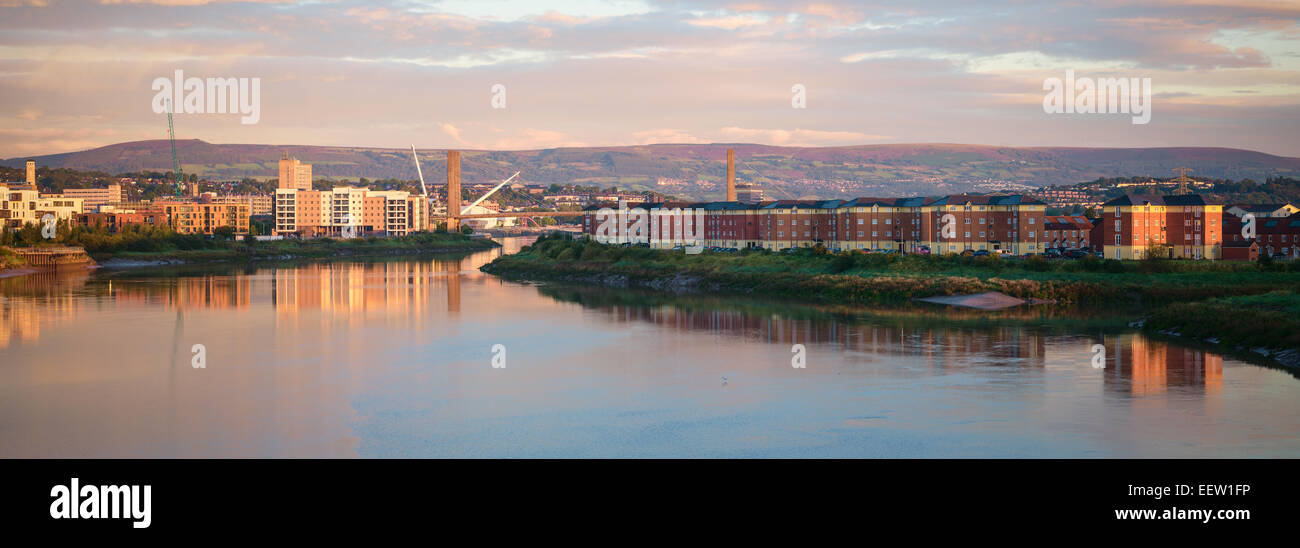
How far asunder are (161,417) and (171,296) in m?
15.4

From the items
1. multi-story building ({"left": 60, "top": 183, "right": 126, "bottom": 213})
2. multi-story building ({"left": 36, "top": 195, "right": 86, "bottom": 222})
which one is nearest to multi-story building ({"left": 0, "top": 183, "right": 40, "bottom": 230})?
multi-story building ({"left": 36, "top": 195, "right": 86, "bottom": 222})

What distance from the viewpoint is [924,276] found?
22.3m

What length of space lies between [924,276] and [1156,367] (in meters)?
10.7

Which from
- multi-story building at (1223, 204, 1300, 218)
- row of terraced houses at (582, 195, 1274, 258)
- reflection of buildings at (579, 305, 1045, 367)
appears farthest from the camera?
multi-story building at (1223, 204, 1300, 218)

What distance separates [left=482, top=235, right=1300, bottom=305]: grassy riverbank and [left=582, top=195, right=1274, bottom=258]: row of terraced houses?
366 centimetres

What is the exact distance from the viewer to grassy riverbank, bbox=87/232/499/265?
132ft

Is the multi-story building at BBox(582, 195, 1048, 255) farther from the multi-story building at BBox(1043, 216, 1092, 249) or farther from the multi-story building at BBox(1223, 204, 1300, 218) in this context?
the multi-story building at BBox(1223, 204, 1300, 218)

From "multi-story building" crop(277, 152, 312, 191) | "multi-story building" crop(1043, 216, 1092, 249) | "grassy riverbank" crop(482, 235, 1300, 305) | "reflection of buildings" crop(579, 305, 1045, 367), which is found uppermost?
"multi-story building" crop(277, 152, 312, 191)
